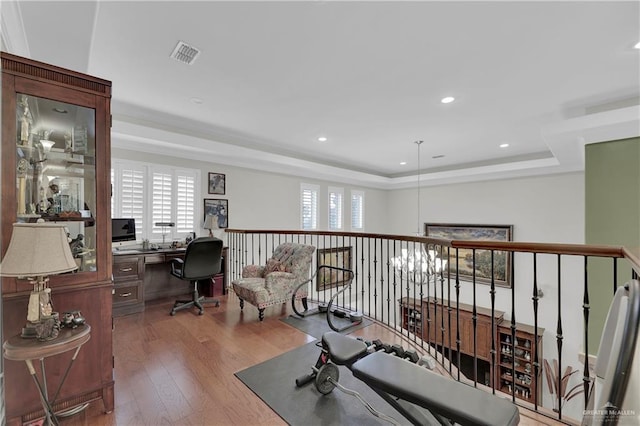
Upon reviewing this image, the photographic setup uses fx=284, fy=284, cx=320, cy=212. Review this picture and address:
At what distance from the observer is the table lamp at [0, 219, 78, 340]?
1.47 meters

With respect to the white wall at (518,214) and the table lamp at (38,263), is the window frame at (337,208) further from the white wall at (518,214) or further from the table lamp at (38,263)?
the table lamp at (38,263)

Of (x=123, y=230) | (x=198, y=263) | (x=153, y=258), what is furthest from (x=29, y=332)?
(x=123, y=230)

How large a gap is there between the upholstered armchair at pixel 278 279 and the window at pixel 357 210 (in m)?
4.56

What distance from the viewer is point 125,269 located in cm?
387

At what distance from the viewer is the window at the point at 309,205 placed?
7227 millimetres

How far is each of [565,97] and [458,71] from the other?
1.72 metres

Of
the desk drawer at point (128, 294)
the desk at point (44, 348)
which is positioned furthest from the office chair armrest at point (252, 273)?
the desk at point (44, 348)

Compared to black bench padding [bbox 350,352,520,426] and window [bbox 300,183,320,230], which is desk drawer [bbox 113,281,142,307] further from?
window [bbox 300,183,320,230]

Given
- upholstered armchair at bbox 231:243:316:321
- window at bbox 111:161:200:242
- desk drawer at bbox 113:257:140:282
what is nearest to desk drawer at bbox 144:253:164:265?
desk drawer at bbox 113:257:140:282

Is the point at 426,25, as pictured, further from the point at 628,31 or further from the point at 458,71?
the point at 628,31

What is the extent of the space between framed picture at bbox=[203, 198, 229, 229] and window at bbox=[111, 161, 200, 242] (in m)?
0.20

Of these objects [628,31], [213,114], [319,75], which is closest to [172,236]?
[213,114]

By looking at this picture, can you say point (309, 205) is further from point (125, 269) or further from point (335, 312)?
point (125, 269)

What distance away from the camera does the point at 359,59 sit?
9.02ft
